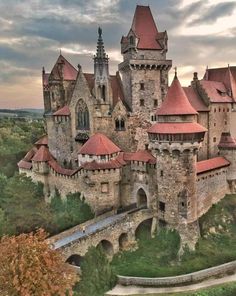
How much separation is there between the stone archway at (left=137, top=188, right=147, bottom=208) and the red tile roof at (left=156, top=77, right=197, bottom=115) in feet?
29.6

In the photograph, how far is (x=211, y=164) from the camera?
37.6 meters

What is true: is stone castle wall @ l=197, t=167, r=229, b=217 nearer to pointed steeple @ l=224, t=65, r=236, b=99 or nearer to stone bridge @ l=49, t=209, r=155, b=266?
stone bridge @ l=49, t=209, r=155, b=266

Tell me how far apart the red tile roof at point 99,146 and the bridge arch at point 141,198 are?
5.05 metres

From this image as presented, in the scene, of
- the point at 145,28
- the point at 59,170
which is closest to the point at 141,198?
the point at 59,170

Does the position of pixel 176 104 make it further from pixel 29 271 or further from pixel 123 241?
pixel 29 271

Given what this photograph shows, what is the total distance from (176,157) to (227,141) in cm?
1270

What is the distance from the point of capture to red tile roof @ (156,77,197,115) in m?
32.7

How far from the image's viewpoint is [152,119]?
42062 millimetres

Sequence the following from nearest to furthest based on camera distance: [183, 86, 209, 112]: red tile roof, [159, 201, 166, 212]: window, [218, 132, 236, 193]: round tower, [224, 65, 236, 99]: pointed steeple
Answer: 1. [159, 201, 166, 212]: window
2. [218, 132, 236, 193]: round tower
3. [183, 86, 209, 112]: red tile roof
4. [224, 65, 236, 99]: pointed steeple

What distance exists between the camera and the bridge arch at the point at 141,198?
3697 centimetres

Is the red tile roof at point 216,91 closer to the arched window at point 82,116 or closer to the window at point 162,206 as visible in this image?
A: the arched window at point 82,116

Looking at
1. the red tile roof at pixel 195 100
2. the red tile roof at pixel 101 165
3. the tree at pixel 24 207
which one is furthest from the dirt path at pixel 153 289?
the red tile roof at pixel 195 100

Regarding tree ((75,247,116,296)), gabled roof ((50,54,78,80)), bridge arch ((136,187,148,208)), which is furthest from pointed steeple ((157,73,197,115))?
gabled roof ((50,54,78,80))

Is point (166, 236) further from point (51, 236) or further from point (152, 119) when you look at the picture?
point (152, 119)
